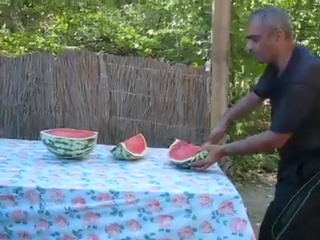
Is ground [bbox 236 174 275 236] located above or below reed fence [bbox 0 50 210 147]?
below

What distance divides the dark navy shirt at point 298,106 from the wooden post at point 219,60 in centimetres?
137

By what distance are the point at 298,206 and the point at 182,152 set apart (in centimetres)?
59

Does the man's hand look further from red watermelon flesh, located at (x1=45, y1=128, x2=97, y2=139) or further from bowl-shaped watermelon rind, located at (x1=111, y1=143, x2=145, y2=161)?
red watermelon flesh, located at (x1=45, y1=128, x2=97, y2=139)

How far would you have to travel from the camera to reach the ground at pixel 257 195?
4.92 meters

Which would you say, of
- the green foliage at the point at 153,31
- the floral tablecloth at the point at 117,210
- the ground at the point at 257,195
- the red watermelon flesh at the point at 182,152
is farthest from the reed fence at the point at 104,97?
the floral tablecloth at the point at 117,210

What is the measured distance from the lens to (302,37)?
560cm

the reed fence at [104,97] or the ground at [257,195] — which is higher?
the reed fence at [104,97]

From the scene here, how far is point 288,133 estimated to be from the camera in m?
2.69

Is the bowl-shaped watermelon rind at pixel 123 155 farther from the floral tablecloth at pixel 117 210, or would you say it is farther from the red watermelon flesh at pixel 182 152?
the floral tablecloth at pixel 117 210

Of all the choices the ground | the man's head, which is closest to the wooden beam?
the ground

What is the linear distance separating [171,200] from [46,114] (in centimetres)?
215

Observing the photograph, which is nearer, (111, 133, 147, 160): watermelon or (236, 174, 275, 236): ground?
(111, 133, 147, 160): watermelon

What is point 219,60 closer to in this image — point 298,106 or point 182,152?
point 182,152

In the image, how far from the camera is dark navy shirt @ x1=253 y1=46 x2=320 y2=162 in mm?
2645
